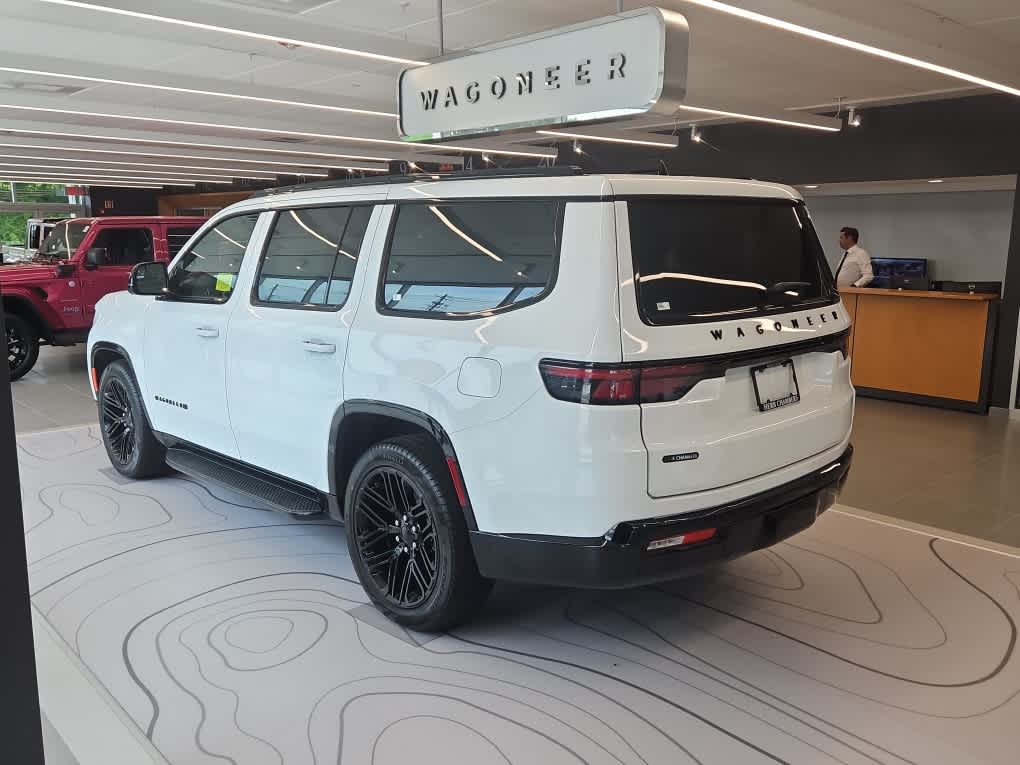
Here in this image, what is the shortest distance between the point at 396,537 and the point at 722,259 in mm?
1633

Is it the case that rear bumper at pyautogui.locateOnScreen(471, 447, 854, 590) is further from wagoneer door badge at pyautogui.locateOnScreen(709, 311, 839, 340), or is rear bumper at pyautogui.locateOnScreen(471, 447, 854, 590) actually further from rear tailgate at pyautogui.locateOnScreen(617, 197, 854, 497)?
wagoneer door badge at pyautogui.locateOnScreen(709, 311, 839, 340)

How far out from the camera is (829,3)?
5.89 m

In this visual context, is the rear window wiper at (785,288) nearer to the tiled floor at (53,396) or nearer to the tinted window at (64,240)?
the tiled floor at (53,396)

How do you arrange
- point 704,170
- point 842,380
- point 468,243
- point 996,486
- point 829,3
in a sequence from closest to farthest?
point 468,243 < point 842,380 < point 996,486 < point 829,3 < point 704,170

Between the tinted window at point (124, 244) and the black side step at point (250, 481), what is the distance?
5917mm

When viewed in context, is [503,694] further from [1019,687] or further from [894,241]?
[894,241]

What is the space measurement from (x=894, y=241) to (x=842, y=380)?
474 inches

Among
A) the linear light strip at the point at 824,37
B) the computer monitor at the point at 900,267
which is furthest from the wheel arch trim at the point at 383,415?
the computer monitor at the point at 900,267

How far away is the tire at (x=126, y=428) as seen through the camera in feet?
16.3

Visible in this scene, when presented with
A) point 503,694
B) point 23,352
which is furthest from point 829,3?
point 23,352

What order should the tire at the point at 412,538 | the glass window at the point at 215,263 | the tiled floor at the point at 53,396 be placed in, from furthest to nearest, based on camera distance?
the tiled floor at the point at 53,396 → the glass window at the point at 215,263 → the tire at the point at 412,538

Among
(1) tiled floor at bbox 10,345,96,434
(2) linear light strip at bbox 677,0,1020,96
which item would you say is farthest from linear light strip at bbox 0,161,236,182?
(2) linear light strip at bbox 677,0,1020,96

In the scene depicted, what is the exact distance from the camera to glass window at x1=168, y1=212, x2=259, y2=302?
422 cm

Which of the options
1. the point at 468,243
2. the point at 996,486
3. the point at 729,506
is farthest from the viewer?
the point at 996,486
